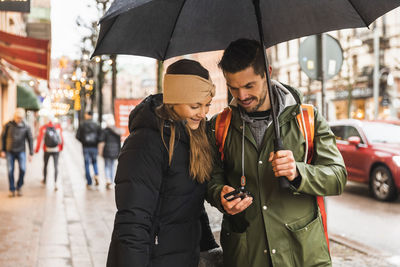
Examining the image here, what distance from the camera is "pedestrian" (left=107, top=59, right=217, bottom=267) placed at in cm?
213

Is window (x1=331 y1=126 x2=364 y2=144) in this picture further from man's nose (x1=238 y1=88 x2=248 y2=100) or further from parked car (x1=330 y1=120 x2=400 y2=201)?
man's nose (x1=238 y1=88 x2=248 y2=100)

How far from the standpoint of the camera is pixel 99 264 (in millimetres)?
5773

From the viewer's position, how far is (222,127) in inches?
104

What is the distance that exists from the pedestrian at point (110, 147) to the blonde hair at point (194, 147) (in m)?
10.7

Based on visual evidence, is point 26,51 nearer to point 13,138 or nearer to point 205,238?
point 13,138

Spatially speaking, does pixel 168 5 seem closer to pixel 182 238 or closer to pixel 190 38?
pixel 190 38

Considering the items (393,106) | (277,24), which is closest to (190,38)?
(277,24)

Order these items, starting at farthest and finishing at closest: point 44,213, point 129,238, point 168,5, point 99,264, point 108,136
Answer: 1. point 108,136
2. point 44,213
3. point 99,264
4. point 168,5
5. point 129,238

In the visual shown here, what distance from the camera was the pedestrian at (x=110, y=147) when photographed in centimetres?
1291

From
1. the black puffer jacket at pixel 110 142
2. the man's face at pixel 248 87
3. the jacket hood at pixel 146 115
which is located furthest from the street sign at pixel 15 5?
the black puffer jacket at pixel 110 142

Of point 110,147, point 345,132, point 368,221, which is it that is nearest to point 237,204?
Answer: point 368,221

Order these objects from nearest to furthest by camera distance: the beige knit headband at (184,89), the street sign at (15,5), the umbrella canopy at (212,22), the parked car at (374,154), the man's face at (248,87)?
1. the beige knit headband at (184,89)
2. the man's face at (248,87)
3. the umbrella canopy at (212,22)
4. the street sign at (15,5)
5. the parked car at (374,154)

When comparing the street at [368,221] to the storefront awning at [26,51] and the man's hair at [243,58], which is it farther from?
the storefront awning at [26,51]

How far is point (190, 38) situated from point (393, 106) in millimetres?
40198
